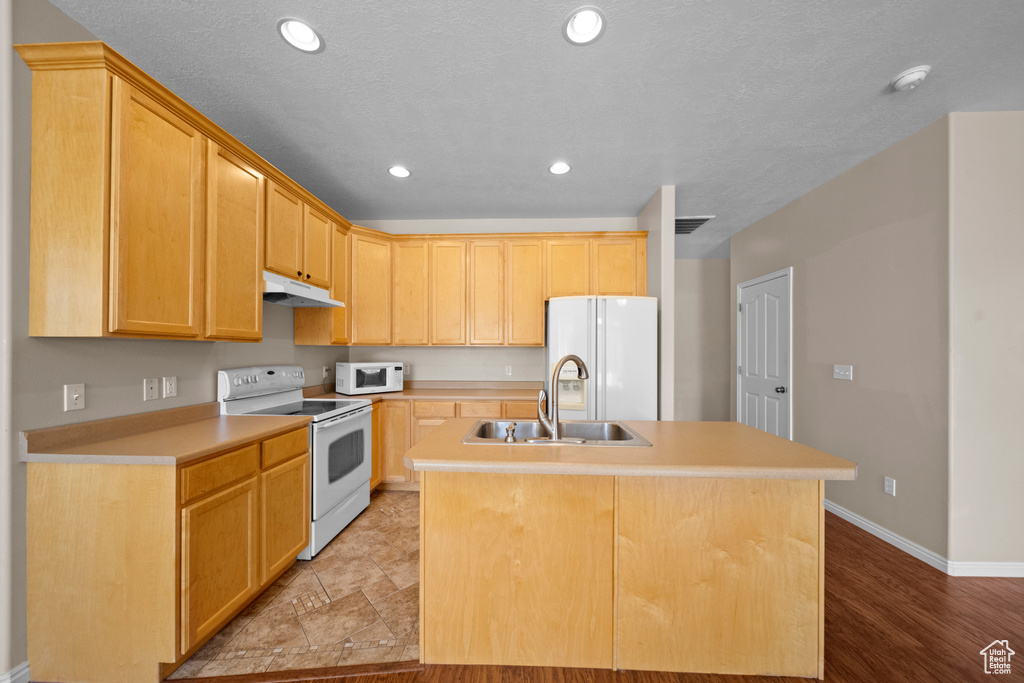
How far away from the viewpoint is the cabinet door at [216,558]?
1.52m

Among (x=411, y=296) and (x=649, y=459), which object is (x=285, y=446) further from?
(x=411, y=296)

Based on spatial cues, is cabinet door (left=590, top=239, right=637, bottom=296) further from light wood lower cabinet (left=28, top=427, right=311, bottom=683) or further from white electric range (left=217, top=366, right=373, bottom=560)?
light wood lower cabinet (left=28, top=427, right=311, bottom=683)

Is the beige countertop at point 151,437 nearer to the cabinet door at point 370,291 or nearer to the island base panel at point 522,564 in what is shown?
the island base panel at point 522,564

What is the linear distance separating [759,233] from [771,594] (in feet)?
12.7

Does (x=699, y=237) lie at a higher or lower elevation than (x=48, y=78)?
higher

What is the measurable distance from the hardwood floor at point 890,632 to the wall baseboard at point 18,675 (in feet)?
2.19

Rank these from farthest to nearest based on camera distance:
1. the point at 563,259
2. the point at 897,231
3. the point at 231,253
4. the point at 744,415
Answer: the point at 744,415, the point at 563,259, the point at 897,231, the point at 231,253

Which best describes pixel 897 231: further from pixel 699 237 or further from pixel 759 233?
pixel 699 237

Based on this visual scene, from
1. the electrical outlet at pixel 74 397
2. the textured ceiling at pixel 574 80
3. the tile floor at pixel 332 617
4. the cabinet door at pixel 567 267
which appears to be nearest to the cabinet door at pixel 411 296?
the textured ceiling at pixel 574 80

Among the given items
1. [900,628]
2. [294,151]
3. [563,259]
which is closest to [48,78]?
[294,151]

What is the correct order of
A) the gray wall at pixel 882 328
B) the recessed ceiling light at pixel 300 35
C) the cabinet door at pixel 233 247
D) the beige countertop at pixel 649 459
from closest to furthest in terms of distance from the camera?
the beige countertop at pixel 649 459 < the recessed ceiling light at pixel 300 35 < the cabinet door at pixel 233 247 < the gray wall at pixel 882 328

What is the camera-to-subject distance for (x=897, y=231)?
2.58 m

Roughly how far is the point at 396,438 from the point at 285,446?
1423mm

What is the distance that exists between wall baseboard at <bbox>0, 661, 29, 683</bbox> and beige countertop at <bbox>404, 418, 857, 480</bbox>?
169cm
